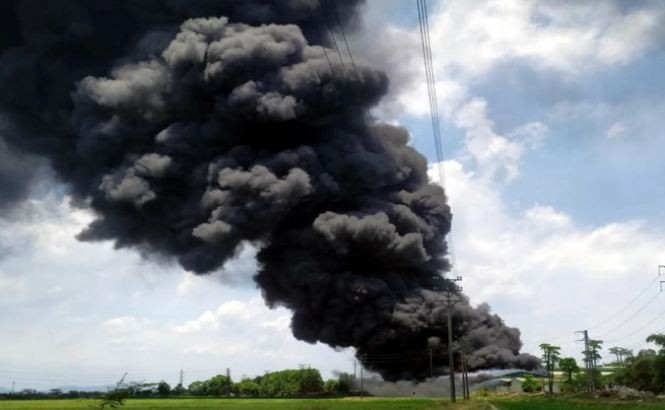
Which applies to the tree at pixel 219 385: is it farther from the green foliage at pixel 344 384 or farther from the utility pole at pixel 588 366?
the utility pole at pixel 588 366

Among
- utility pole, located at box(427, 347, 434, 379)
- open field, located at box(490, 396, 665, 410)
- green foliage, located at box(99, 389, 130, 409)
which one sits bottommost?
open field, located at box(490, 396, 665, 410)

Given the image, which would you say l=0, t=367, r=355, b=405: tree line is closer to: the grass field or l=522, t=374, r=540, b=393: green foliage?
l=522, t=374, r=540, b=393: green foliage

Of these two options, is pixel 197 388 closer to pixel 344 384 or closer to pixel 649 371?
pixel 344 384

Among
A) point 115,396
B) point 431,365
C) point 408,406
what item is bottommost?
point 408,406

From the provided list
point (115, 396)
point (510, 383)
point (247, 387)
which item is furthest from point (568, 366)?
point (115, 396)

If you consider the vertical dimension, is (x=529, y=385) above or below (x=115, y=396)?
below

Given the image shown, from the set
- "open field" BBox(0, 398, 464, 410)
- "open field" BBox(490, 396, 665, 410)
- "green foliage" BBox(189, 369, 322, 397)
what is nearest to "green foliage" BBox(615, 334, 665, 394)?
"open field" BBox(490, 396, 665, 410)

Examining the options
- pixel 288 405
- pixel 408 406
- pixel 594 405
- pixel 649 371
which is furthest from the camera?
pixel 649 371

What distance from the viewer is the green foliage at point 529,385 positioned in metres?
105

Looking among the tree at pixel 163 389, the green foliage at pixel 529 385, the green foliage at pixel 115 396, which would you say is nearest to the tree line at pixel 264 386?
the tree at pixel 163 389

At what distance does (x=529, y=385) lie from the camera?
4171 inches

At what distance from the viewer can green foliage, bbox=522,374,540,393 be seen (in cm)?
10525

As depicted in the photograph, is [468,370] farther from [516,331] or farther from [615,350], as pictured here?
[615,350]

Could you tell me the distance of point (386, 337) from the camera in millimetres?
53875
